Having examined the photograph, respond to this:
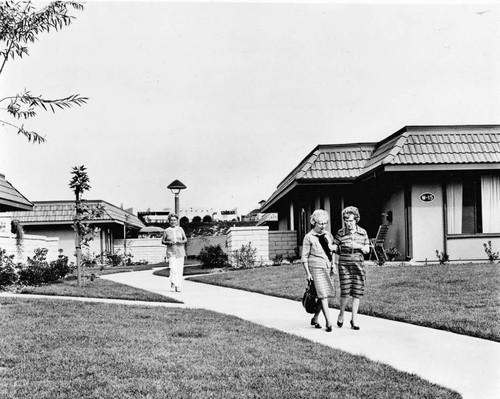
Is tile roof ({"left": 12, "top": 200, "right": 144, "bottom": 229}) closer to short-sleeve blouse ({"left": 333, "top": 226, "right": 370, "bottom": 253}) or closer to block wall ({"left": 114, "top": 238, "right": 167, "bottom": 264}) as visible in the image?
block wall ({"left": 114, "top": 238, "right": 167, "bottom": 264})

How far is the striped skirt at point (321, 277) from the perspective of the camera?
8.33 metres

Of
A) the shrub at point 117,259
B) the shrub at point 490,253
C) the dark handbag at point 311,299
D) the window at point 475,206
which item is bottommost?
the shrub at point 117,259

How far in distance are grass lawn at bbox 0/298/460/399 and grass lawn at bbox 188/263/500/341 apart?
7.01ft

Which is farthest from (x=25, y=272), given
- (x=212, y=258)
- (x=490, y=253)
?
(x=490, y=253)

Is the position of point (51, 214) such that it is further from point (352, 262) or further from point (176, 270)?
point (352, 262)

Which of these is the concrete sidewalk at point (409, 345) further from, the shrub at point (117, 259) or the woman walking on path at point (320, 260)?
the shrub at point (117, 259)

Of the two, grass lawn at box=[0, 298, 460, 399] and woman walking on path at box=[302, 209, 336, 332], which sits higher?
woman walking on path at box=[302, 209, 336, 332]

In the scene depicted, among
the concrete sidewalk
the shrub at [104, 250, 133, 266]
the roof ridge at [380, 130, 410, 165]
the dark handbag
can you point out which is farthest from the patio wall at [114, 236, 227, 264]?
the dark handbag

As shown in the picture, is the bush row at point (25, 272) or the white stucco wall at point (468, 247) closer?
the bush row at point (25, 272)

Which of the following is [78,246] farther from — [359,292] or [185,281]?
[359,292]

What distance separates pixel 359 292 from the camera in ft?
27.3

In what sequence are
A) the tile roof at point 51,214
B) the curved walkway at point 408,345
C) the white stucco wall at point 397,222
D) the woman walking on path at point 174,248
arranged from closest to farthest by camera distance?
the curved walkway at point 408,345 → the woman walking on path at point 174,248 → the white stucco wall at point 397,222 → the tile roof at point 51,214

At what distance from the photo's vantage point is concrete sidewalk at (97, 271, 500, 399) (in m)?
5.64

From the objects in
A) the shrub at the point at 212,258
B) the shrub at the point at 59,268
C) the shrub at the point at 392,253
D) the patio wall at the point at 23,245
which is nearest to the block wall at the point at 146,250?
the shrub at the point at 212,258
